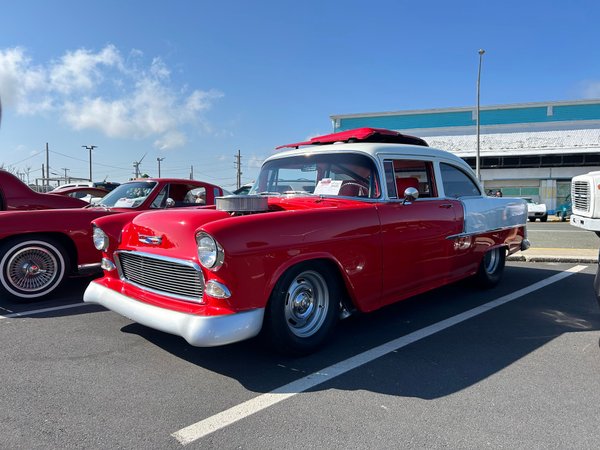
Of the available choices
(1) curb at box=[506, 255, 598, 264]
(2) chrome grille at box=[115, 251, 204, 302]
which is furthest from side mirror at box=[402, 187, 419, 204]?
(1) curb at box=[506, 255, 598, 264]

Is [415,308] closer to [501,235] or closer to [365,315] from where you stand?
[365,315]

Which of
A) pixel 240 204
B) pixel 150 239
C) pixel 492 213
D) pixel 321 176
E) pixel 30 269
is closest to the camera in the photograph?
pixel 150 239

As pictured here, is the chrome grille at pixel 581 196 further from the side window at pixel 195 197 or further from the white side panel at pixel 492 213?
the side window at pixel 195 197

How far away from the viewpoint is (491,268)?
5824mm

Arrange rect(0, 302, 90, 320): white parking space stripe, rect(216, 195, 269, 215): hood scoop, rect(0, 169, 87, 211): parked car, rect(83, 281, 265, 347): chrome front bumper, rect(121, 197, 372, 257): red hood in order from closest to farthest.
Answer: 1. rect(83, 281, 265, 347): chrome front bumper
2. rect(121, 197, 372, 257): red hood
3. rect(216, 195, 269, 215): hood scoop
4. rect(0, 302, 90, 320): white parking space stripe
5. rect(0, 169, 87, 211): parked car

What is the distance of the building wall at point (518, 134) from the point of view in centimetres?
3017

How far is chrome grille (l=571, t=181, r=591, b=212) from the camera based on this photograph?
420 cm

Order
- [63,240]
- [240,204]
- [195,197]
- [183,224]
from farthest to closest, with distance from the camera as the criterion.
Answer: [195,197]
[63,240]
[240,204]
[183,224]

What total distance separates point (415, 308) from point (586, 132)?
116 ft

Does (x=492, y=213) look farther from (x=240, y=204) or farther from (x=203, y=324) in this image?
(x=203, y=324)

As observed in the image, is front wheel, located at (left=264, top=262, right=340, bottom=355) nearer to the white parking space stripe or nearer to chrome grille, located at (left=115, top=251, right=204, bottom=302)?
chrome grille, located at (left=115, top=251, right=204, bottom=302)

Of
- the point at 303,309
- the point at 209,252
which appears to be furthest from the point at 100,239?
the point at 303,309

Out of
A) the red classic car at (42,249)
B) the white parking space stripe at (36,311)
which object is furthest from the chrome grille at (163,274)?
the white parking space stripe at (36,311)

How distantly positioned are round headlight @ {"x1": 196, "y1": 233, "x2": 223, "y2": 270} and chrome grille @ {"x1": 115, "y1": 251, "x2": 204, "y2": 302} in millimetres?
108
